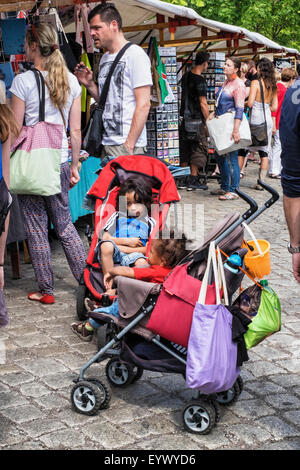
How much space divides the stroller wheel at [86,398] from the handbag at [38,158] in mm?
2071

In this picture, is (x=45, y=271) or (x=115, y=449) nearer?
(x=115, y=449)

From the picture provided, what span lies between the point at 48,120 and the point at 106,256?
1312mm

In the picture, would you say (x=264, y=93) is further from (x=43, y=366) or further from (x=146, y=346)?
(x=146, y=346)

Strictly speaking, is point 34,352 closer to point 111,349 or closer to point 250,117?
point 111,349

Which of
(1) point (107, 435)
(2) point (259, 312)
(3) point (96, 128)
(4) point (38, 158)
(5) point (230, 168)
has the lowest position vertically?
(5) point (230, 168)

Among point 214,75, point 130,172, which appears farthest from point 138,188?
point 214,75

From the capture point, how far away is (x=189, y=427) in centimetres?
375

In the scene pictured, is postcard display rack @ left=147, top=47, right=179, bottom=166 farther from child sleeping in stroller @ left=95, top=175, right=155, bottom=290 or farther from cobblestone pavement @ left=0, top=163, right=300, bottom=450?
cobblestone pavement @ left=0, top=163, right=300, bottom=450

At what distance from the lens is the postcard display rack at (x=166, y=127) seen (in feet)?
36.3

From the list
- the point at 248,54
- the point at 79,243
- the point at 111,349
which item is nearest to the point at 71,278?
the point at 79,243

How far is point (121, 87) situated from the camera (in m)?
5.89

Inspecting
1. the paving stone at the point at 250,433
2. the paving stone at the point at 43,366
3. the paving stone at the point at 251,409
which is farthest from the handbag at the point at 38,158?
the paving stone at the point at 250,433

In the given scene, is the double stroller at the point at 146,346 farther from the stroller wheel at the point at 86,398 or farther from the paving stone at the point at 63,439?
the paving stone at the point at 63,439

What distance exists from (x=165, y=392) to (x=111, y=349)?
0.45 metres
